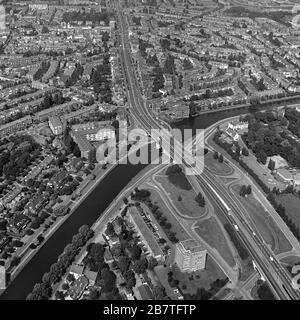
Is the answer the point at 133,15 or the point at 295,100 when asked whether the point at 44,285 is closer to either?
the point at 295,100

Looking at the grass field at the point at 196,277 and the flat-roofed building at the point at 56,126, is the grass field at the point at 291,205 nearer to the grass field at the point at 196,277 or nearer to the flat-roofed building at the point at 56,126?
the grass field at the point at 196,277

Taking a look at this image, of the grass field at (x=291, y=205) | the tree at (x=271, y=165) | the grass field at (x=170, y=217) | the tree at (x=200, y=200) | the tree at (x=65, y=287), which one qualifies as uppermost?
the tree at (x=65, y=287)

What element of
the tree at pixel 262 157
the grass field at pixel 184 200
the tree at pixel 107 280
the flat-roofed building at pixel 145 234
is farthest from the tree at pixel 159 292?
the tree at pixel 262 157

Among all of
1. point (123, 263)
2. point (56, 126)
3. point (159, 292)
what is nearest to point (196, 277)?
point (159, 292)

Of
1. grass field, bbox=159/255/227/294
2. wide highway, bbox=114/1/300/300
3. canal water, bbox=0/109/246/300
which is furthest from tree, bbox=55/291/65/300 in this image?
wide highway, bbox=114/1/300/300

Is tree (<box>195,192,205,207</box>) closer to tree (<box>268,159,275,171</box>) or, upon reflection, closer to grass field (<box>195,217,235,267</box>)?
grass field (<box>195,217,235,267</box>)

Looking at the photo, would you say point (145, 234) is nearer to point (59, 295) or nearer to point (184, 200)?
point (184, 200)
